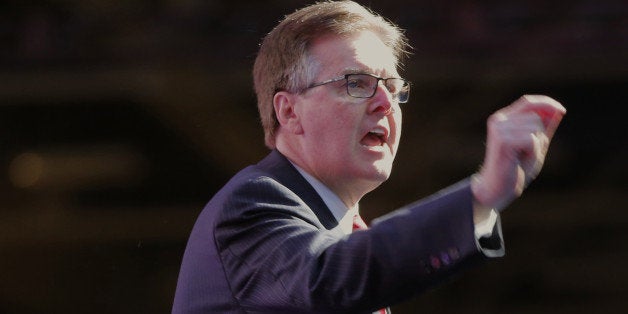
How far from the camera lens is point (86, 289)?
8195mm

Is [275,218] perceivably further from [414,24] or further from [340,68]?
[414,24]

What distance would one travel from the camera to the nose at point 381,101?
6.84 ft

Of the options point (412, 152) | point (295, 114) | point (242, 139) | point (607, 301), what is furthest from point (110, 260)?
point (295, 114)

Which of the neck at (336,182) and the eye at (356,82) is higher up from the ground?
the eye at (356,82)

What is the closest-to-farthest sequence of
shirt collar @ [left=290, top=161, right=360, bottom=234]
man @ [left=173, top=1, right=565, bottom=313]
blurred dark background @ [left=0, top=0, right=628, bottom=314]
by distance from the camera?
1. man @ [left=173, top=1, right=565, bottom=313]
2. shirt collar @ [left=290, top=161, right=360, bottom=234]
3. blurred dark background @ [left=0, top=0, right=628, bottom=314]

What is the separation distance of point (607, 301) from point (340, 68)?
6.31 metres

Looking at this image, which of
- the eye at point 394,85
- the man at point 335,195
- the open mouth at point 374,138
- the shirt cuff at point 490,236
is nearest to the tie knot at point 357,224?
the man at point 335,195

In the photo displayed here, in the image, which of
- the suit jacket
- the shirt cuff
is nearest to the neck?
the suit jacket

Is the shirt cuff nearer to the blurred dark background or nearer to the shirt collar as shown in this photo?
the shirt collar

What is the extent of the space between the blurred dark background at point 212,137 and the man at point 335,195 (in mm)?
3831

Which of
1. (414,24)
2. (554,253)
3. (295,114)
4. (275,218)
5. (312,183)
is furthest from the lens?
(554,253)

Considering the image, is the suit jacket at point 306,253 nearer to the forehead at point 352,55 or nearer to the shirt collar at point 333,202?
the shirt collar at point 333,202

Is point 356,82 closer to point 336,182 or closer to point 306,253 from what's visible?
point 336,182

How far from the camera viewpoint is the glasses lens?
207cm
